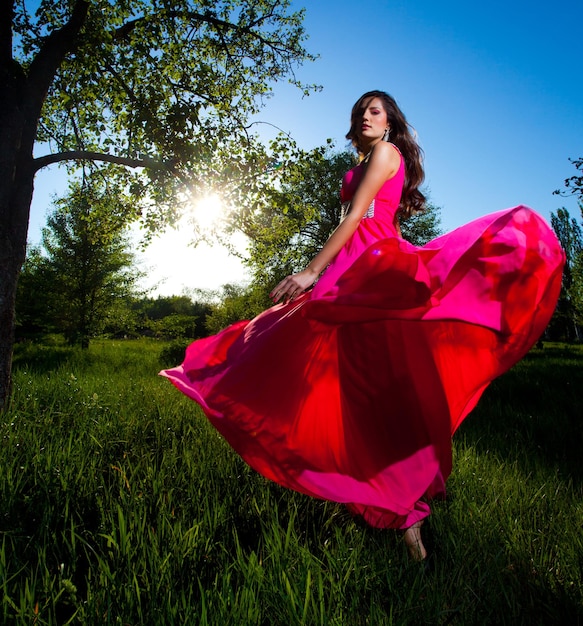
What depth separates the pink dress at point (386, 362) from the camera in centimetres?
187

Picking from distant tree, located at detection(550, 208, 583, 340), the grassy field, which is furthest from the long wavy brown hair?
distant tree, located at detection(550, 208, 583, 340)

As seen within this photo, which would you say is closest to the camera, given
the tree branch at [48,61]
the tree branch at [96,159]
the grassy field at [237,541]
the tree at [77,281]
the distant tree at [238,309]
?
the grassy field at [237,541]

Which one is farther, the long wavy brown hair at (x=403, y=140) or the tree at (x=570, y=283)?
the tree at (x=570, y=283)

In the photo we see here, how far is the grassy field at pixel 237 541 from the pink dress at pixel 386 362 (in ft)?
1.09

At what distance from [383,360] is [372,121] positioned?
5.68 ft

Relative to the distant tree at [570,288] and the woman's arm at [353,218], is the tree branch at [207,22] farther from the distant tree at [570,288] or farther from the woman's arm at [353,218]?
the distant tree at [570,288]

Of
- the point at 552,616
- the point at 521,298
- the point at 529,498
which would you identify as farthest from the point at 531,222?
the point at 529,498

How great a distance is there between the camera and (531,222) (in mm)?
1993

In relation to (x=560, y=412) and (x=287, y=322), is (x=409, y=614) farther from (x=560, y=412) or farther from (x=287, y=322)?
(x=560, y=412)

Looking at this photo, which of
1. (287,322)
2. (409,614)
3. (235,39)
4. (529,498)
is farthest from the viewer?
(235,39)

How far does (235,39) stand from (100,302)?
10.0 m

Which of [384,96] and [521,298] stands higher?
[384,96]

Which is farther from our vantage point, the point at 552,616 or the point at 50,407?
the point at 50,407

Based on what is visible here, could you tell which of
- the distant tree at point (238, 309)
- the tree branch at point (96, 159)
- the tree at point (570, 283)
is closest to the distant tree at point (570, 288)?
the tree at point (570, 283)
